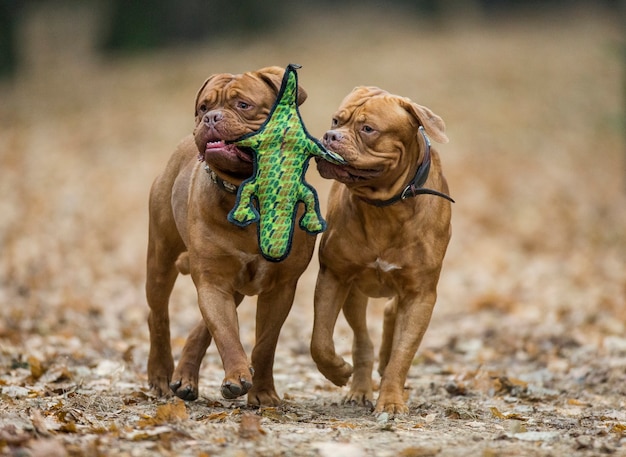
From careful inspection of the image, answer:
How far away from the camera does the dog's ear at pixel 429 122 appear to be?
541cm

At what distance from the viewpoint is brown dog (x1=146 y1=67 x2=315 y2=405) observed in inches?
209

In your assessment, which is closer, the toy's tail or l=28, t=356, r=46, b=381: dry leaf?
the toy's tail

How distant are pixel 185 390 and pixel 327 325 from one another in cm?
99

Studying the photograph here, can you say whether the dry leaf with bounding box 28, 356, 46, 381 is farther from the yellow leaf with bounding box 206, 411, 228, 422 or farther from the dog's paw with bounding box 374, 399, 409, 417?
the dog's paw with bounding box 374, 399, 409, 417

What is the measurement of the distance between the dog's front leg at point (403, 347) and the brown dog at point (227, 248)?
67cm

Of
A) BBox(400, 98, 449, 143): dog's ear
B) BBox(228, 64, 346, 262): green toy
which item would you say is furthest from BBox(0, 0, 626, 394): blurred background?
BBox(400, 98, 449, 143): dog's ear

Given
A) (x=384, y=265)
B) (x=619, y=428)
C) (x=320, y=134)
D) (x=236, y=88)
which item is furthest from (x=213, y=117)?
(x=320, y=134)

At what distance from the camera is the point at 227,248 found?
218 inches

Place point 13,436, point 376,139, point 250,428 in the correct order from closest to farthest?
point 13,436 → point 250,428 → point 376,139

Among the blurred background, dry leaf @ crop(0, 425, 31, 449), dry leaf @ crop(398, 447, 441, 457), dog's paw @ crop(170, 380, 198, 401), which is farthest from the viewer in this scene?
the blurred background

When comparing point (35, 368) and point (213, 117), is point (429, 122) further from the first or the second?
point (35, 368)

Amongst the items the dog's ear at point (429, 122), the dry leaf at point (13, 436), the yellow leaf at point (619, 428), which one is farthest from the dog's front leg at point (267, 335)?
the yellow leaf at point (619, 428)

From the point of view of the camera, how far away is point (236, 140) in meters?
5.31

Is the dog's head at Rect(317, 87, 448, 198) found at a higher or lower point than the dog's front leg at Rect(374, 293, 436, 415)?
higher
